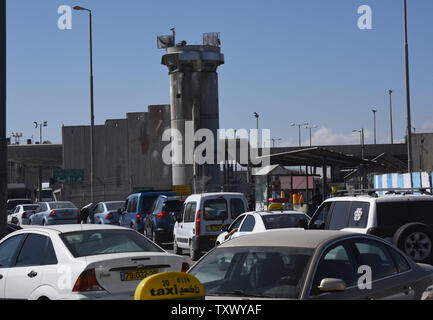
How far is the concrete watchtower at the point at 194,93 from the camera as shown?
61094 millimetres

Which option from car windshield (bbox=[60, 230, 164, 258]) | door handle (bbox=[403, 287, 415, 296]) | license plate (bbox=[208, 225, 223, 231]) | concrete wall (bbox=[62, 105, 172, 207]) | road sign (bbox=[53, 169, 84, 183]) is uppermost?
concrete wall (bbox=[62, 105, 172, 207])

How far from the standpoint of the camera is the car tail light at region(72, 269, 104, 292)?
7945 millimetres

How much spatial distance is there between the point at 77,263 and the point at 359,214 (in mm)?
5947

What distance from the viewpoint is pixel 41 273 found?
851cm

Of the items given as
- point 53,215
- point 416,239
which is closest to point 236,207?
point 416,239

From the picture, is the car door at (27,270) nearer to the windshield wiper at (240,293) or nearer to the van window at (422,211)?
the windshield wiper at (240,293)

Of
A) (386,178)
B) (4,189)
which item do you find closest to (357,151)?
(386,178)

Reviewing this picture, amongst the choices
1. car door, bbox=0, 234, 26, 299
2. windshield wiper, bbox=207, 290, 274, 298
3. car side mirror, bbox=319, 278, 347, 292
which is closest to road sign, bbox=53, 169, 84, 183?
car door, bbox=0, 234, 26, 299

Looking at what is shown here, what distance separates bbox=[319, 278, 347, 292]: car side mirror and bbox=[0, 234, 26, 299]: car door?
189 inches

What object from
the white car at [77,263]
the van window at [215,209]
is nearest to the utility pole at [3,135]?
the white car at [77,263]

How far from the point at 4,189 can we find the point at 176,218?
859cm

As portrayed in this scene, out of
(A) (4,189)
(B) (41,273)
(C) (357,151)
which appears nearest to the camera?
(B) (41,273)

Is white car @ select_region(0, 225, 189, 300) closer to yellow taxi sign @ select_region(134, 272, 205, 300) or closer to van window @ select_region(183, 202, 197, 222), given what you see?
yellow taxi sign @ select_region(134, 272, 205, 300)
